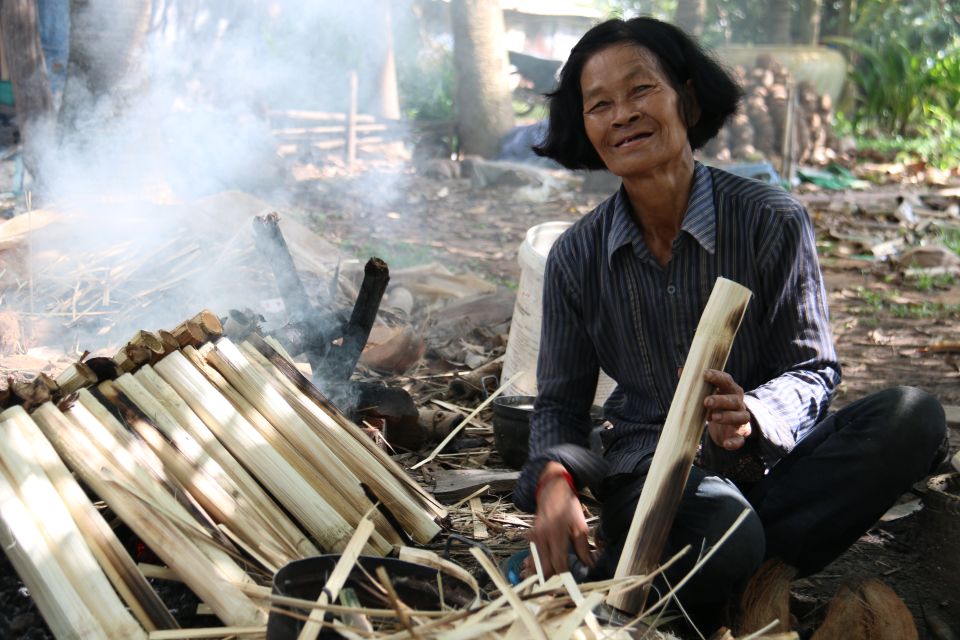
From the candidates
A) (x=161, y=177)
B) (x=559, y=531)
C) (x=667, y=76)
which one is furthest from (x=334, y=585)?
(x=161, y=177)

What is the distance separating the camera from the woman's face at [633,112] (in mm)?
2311

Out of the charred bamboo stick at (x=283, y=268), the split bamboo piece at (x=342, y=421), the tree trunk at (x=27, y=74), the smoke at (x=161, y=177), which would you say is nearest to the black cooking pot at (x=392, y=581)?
the split bamboo piece at (x=342, y=421)

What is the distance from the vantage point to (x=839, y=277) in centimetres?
726

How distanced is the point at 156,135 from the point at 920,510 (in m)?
5.42

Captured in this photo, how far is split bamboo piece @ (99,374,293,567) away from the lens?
7.16 ft

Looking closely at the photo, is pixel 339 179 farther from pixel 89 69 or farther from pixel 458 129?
pixel 89 69

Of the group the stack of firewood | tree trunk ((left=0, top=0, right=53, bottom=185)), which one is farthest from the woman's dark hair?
the stack of firewood

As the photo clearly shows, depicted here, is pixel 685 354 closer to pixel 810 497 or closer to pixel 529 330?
pixel 810 497

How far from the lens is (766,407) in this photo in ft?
6.91

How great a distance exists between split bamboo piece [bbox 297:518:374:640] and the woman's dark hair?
1.38m

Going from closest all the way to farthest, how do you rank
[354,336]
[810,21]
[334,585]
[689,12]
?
[334,585], [354,336], [689,12], [810,21]

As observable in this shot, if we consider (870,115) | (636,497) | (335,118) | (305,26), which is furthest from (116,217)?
(870,115)

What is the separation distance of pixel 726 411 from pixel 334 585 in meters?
0.89

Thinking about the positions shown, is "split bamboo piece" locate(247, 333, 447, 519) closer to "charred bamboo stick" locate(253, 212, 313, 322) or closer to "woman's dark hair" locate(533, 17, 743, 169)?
"charred bamboo stick" locate(253, 212, 313, 322)
